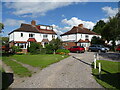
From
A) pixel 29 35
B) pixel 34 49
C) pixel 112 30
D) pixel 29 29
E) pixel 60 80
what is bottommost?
pixel 60 80

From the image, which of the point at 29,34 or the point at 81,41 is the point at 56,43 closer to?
the point at 29,34

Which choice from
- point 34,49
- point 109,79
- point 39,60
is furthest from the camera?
point 34,49

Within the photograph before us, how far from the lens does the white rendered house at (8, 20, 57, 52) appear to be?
39.0 metres

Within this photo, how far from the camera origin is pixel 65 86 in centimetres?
716

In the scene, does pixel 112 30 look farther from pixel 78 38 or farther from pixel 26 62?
pixel 26 62

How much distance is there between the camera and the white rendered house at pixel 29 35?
39.0 m

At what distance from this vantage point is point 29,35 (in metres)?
41.5

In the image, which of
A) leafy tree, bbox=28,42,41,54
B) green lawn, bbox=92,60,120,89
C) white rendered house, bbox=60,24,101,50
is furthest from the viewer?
white rendered house, bbox=60,24,101,50

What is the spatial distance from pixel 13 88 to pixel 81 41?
41.1m

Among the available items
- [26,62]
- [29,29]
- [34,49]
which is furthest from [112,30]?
[26,62]

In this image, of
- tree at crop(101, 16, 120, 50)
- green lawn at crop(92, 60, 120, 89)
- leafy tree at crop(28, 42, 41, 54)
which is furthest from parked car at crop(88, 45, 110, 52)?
green lawn at crop(92, 60, 120, 89)

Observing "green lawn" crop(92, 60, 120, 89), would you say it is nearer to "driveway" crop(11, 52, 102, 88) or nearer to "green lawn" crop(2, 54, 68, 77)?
"driveway" crop(11, 52, 102, 88)

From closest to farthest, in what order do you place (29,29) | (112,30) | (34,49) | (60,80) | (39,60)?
(60,80) < (39,60) < (34,49) < (112,30) < (29,29)

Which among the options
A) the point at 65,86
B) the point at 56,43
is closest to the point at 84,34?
the point at 56,43
